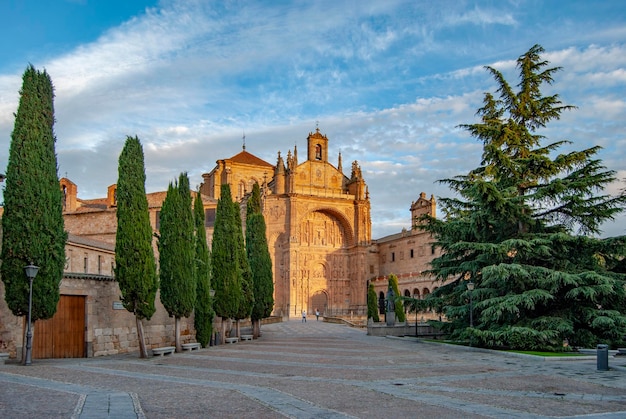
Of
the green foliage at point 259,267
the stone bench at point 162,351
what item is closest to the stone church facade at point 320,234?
the green foliage at point 259,267

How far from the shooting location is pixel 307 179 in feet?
203

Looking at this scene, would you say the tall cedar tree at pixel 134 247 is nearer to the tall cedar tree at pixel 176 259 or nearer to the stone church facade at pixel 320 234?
the tall cedar tree at pixel 176 259

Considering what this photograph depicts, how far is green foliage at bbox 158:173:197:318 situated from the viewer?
2092 centimetres

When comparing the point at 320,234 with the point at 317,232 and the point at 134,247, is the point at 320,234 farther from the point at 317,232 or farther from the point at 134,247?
the point at 134,247

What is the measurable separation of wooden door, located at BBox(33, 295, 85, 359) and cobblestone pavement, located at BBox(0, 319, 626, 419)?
1001 mm

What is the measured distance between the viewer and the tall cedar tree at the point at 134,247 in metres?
18.3

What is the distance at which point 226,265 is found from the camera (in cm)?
2636

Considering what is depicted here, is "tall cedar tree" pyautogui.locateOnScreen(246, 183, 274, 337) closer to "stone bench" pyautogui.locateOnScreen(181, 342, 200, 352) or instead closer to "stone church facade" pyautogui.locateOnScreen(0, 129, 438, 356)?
"stone bench" pyautogui.locateOnScreen(181, 342, 200, 352)

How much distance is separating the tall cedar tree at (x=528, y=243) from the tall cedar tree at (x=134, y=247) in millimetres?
10820

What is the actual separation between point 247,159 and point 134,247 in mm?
51737

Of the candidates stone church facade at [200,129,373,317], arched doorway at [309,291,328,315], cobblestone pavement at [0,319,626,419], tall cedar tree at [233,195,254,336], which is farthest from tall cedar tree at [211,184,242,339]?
arched doorway at [309,291,328,315]

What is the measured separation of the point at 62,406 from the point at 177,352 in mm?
12674

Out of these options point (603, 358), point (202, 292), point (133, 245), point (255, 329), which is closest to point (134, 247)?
point (133, 245)

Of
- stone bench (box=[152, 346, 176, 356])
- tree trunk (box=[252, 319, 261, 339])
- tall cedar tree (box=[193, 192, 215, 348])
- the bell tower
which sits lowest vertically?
tree trunk (box=[252, 319, 261, 339])
